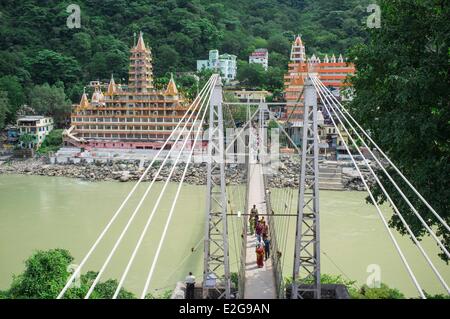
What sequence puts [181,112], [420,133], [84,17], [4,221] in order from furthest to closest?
[84,17] → [181,112] → [4,221] → [420,133]

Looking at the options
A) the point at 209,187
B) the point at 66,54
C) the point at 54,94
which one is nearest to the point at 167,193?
the point at 209,187

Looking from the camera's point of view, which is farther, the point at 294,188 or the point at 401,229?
the point at 294,188

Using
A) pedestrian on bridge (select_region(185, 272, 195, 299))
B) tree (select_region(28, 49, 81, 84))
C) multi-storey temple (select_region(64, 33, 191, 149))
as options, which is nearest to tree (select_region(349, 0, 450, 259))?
Result: pedestrian on bridge (select_region(185, 272, 195, 299))

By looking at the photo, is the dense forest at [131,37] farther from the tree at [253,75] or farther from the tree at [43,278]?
the tree at [43,278]

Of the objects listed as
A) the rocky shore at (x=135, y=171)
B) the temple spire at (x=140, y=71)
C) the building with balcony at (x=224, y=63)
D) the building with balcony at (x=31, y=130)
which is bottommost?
the rocky shore at (x=135, y=171)

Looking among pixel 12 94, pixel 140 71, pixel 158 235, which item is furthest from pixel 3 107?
pixel 158 235

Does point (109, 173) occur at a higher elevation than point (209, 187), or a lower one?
lower

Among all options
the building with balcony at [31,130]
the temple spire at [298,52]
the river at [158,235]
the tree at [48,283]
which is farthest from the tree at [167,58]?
the tree at [48,283]

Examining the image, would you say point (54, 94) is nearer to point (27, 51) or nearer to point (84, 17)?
point (27, 51)
